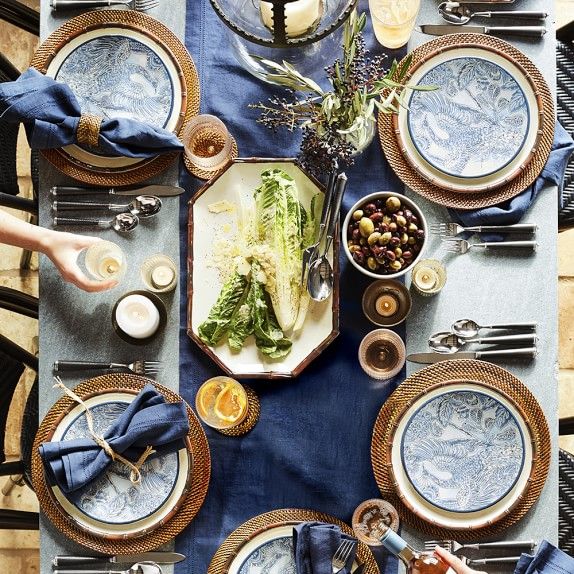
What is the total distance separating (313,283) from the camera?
6.26ft

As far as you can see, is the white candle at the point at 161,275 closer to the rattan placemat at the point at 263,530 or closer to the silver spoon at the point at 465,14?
the rattan placemat at the point at 263,530

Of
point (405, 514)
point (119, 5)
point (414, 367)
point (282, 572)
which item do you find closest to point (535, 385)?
point (414, 367)

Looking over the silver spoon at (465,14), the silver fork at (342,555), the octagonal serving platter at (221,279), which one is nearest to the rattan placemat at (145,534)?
the octagonal serving platter at (221,279)

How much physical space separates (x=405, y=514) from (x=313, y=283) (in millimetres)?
577

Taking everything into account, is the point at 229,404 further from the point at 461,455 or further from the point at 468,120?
the point at 468,120

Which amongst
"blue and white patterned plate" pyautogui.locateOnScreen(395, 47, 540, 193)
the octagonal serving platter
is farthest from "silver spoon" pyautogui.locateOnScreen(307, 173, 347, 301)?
"blue and white patterned plate" pyautogui.locateOnScreen(395, 47, 540, 193)

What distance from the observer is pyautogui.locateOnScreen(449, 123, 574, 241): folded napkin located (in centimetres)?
194

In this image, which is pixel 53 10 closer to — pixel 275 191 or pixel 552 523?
pixel 275 191

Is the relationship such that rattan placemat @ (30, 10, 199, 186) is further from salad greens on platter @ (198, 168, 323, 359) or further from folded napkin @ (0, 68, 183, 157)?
salad greens on platter @ (198, 168, 323, 359)

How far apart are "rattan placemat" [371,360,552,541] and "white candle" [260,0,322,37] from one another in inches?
32.3

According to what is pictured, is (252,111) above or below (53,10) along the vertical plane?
below

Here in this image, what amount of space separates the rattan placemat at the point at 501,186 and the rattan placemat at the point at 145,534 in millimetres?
769

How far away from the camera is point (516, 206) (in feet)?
6.35

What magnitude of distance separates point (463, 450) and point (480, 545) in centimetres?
22
